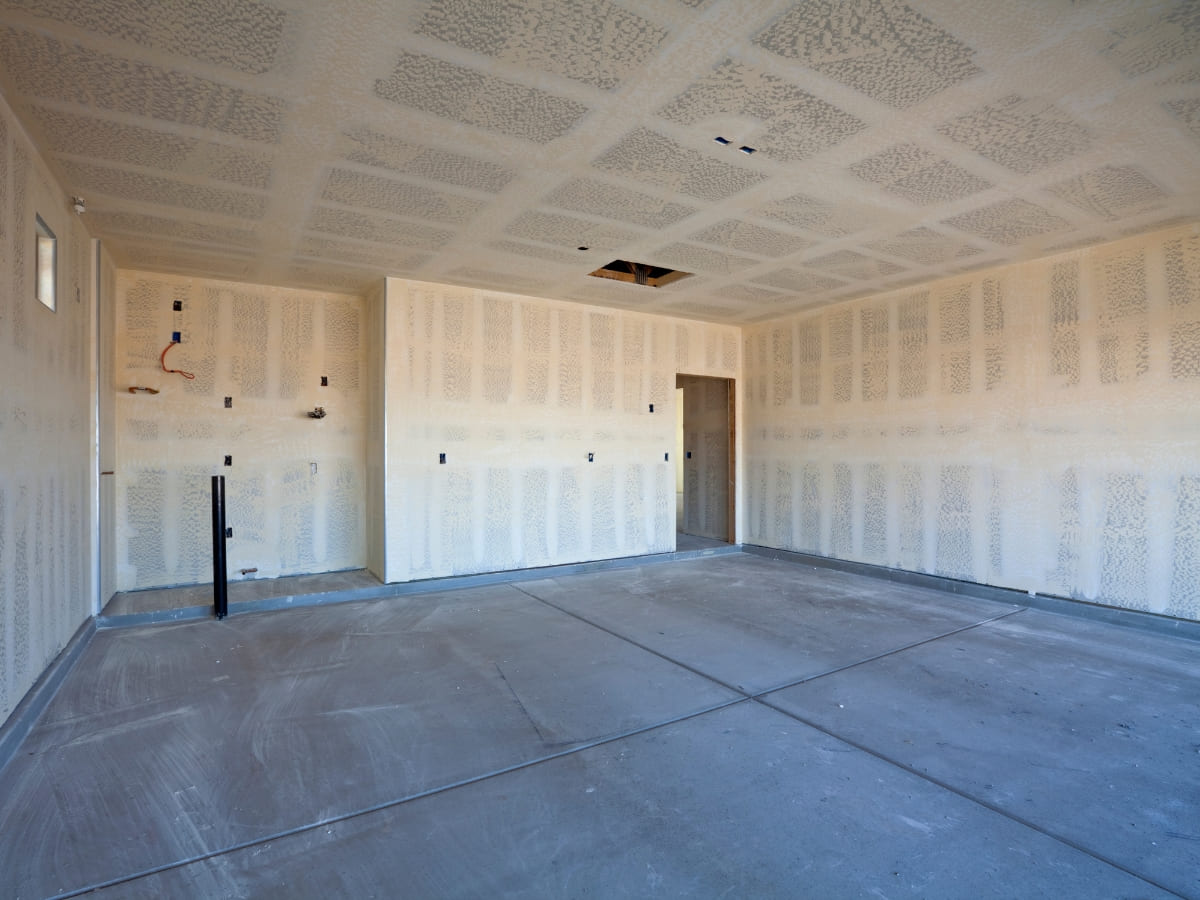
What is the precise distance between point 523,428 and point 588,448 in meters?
0.77

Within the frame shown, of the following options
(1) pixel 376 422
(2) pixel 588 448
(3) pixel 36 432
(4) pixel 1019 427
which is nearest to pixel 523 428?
(2) pixel 588 448

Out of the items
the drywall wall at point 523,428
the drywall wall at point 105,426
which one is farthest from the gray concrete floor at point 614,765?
the drywall wall at point 523,428

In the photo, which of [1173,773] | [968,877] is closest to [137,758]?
[968,877]

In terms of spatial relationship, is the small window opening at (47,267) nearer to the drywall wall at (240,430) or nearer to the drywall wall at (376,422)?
the drywall wall at (240,430)

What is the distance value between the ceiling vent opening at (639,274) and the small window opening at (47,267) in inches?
139

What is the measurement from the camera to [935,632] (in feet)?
13.0

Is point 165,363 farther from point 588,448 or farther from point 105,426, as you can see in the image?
point 588,448

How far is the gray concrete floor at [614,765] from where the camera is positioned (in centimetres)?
171

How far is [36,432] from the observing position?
2.79 metres

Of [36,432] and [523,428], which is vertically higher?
[523,428]

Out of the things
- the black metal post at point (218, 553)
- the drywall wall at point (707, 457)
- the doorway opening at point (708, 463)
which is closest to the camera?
the black metal post at point (218, 553)

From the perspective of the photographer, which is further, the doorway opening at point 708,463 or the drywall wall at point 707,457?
the drywall wall at point 707,457

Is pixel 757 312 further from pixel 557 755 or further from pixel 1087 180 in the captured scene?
pixel 557 755

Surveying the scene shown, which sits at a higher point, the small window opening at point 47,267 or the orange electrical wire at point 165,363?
the small window opening at point 47,267
